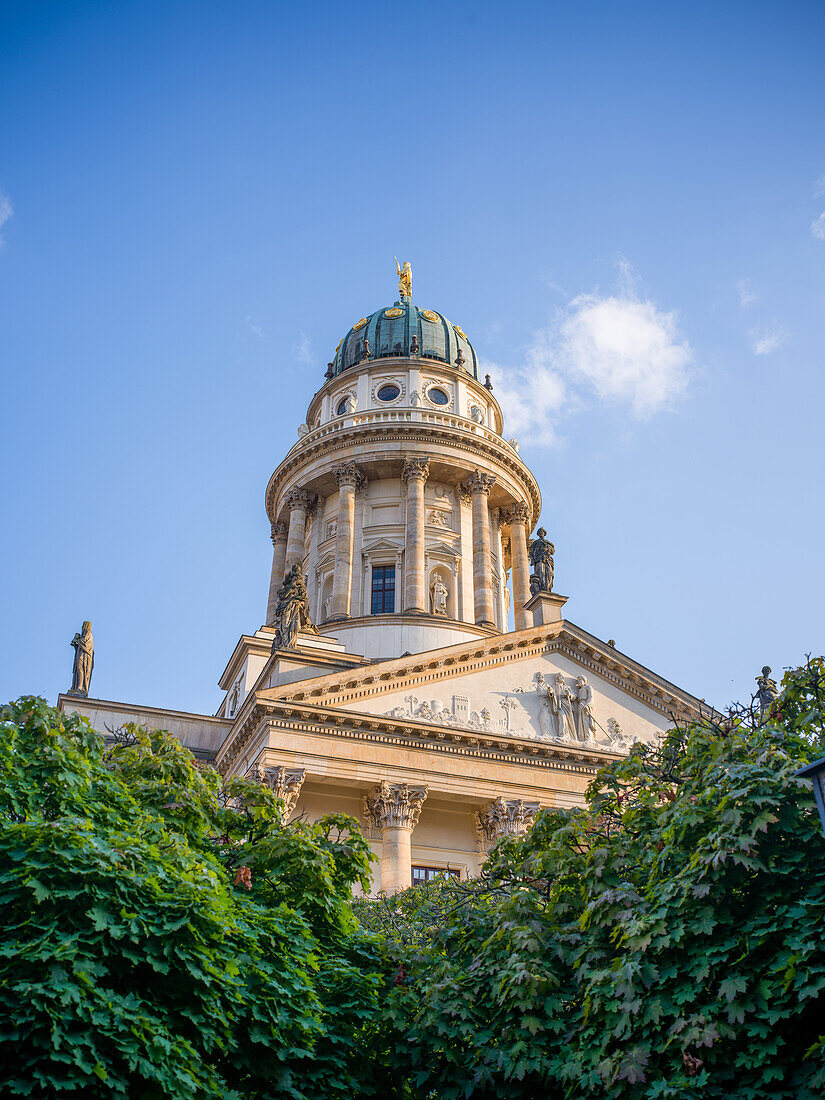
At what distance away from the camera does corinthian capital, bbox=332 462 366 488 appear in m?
46.6

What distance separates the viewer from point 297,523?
4838 cm

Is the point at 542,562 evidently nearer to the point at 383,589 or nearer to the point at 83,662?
the point at 383,589

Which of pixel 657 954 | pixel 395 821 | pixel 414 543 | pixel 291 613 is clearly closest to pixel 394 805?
pixel 395 821

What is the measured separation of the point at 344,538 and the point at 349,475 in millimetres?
3460

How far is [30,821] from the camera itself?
38.2ft

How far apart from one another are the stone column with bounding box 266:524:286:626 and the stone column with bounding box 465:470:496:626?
892 cm

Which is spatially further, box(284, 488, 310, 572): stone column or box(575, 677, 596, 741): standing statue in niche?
box(284, 488, 310, 572): stone column

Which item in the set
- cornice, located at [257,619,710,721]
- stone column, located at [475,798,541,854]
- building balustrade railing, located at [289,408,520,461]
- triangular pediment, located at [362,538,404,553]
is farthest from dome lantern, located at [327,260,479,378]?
stone column, located at [475,798,541,854]

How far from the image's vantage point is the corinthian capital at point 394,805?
28.8 meters

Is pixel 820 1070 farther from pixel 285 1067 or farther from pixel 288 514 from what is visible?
pixel 288 514

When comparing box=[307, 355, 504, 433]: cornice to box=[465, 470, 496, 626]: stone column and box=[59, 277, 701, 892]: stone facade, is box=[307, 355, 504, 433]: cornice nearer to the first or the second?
box=[59, 277, 701, 892]: stone facade

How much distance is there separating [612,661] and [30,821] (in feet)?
81.6

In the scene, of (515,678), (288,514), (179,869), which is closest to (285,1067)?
(179,869)

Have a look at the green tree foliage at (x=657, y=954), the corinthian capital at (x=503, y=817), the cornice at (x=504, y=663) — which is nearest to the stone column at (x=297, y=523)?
the cornice at (x=504, y=663)
